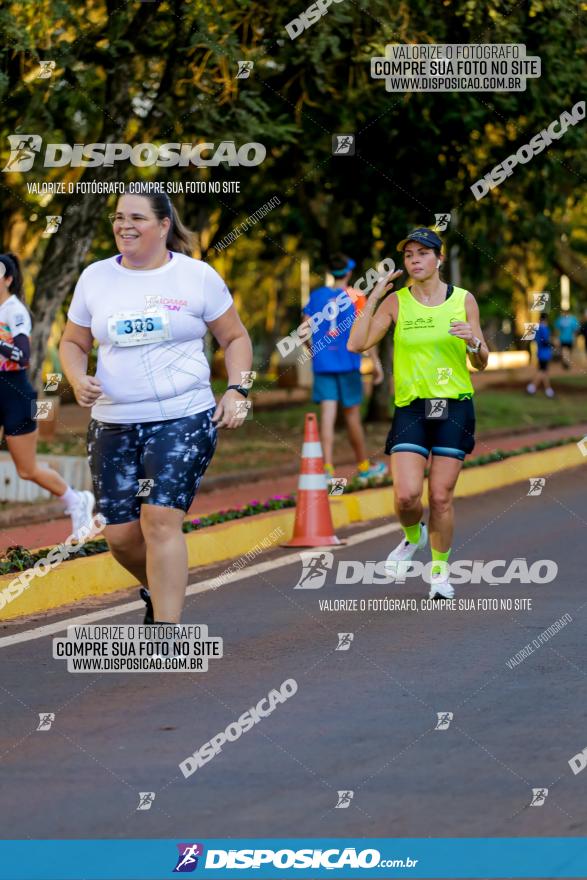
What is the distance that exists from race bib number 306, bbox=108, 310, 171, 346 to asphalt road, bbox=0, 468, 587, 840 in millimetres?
1408

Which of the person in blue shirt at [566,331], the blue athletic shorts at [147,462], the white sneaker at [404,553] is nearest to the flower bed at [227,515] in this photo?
the white sneaker at [404,553]

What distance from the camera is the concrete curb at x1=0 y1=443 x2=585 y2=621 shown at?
32.8ft

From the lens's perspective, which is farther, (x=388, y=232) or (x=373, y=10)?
(x=388, y=232)

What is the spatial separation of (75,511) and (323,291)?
4.24 meters

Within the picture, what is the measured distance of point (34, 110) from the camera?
16.0 metres

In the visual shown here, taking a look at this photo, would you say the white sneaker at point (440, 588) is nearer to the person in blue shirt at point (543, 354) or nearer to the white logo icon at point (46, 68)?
the white logo icon at point (46, 68)

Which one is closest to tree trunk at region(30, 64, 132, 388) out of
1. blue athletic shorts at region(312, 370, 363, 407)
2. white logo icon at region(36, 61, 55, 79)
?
white logo icon at region(36, 61, 55, 79)

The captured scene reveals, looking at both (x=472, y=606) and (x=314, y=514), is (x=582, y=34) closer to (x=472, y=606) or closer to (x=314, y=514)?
(x=314, y=514)

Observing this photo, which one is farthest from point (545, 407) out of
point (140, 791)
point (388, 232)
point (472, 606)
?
point (140, 791)

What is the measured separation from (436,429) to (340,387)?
5.86 metres

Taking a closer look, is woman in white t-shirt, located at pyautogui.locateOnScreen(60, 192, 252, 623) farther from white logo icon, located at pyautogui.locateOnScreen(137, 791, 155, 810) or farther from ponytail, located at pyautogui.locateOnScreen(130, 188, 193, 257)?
white logo icon, located at pyautogui.locateOnScreen(137, 791, 155, 810)

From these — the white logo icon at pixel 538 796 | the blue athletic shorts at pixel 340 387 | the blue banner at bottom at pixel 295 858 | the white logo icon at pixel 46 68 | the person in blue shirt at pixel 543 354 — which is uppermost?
the person in blue shirt at pixel 543 354

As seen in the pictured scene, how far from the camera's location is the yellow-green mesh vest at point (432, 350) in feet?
31.8

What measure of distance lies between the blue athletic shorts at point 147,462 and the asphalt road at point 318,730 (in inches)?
29.1
